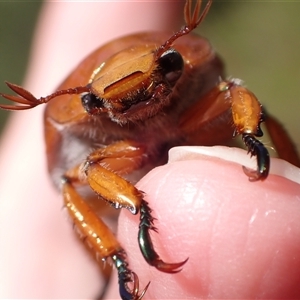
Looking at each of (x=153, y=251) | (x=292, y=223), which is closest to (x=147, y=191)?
(x=153, y=251)

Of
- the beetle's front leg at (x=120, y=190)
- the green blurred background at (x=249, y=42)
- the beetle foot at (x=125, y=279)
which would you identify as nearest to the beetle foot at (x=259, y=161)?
the beetle's front leg at (x=120, y=190)

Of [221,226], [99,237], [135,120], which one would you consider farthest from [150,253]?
[135,120]

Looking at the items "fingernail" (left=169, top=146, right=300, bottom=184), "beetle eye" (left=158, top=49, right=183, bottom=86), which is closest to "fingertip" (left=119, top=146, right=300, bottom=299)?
"fingernail" (left=169, top=146, right=300, bottom=184)

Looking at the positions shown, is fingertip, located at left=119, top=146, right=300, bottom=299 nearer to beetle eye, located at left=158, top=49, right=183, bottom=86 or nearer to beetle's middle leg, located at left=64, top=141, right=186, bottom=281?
beetle's middle leg, located at left=64, top=141, right=186, bottom=281

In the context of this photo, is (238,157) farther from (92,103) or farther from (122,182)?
(92,103)

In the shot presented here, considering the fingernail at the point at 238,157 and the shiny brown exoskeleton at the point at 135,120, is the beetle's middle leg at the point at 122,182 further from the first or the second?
the fingernail at the point at 238,157

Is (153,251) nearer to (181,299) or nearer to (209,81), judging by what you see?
(181,299)
